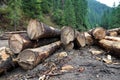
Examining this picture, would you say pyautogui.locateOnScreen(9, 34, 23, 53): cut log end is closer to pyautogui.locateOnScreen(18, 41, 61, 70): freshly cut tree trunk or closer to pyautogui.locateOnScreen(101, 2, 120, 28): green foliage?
pyautogui.locateOnScreen(18, 41, 61, 70): freshly cut tree trunk

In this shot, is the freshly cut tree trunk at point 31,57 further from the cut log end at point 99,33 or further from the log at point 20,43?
the cut log end at point 99,33

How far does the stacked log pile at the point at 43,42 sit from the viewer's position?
7.96 meters

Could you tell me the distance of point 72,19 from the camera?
50.0 m

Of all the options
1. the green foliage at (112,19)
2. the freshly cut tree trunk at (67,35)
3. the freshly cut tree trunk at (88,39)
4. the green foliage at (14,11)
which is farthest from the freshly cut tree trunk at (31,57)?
the green foliage at (112,19)

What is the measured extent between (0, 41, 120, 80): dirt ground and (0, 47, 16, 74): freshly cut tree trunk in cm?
21

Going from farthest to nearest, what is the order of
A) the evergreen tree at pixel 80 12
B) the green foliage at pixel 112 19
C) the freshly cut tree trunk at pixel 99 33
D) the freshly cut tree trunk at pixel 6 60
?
1. the evergreen tree at pixel 80 12
2. the green foliage at pixel 112 19
3. the freshly cut tree trunk at pixel 99 33
4. the freshly cut tree trunk at pixel 6 60

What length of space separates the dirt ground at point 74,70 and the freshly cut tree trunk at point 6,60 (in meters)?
0.21

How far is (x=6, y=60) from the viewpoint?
8320 mm

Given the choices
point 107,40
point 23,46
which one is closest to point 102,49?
point 107,40

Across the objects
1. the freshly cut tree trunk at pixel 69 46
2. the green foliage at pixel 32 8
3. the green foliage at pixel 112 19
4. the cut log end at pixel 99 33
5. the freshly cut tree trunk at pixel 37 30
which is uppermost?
the freshly cut tree trunk at pixel 37 30

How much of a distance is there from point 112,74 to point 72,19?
4283 centimetres

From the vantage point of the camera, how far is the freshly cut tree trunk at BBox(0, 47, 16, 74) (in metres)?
8.23

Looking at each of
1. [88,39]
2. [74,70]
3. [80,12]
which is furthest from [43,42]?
[80,12]

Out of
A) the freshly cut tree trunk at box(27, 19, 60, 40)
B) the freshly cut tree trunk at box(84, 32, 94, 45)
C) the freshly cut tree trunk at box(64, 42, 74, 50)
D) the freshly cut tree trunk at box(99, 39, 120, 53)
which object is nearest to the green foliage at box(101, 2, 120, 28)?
the freshly cut tree trunk at box(84, 32, 94, 45)
